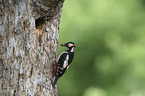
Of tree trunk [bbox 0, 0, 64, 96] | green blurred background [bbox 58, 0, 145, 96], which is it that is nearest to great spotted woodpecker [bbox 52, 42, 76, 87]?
tree trunk [bbox 0, 0, 64, 96]

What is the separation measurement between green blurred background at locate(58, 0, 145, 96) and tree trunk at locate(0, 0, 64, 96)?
10436 mm

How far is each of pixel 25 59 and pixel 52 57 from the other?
651 millimetres

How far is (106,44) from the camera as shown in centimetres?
1856

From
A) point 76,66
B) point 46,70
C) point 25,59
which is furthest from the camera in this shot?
point 76,66

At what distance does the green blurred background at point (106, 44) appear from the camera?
16703 millimetres

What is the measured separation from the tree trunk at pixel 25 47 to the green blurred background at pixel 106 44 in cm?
1044

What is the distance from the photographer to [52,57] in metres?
5.15

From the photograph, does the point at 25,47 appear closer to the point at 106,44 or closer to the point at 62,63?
the point at 62,63

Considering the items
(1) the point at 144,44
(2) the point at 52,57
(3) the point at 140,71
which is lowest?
(3) the point at 140,71

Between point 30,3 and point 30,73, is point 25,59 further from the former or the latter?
point 30,3

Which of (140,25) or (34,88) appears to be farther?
(140,25)

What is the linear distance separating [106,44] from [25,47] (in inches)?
559

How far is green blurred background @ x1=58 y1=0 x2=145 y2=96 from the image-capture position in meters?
16.7

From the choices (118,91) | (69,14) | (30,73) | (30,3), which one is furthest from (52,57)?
(118,91)
